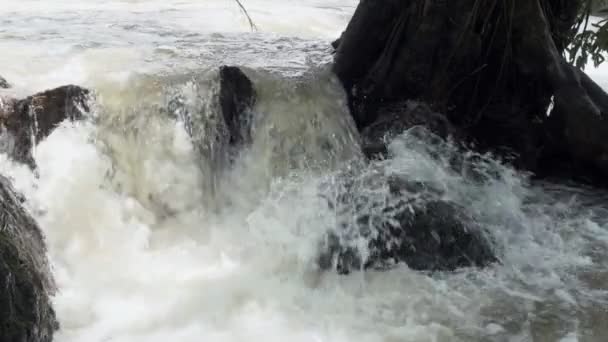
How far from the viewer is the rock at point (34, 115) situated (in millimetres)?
4484

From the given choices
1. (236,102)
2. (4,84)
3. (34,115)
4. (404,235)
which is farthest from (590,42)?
(4,84)

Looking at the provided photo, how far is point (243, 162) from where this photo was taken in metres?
5.14

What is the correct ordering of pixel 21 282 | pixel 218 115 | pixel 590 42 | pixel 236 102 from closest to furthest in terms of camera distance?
pixel 21 282, pixel 218 115, pixel 236 102, pixel 590 42

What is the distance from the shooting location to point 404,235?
4512 millimetres

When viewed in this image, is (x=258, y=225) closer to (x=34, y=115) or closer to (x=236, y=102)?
(x=236, y=102)

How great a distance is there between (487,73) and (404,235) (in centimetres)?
201

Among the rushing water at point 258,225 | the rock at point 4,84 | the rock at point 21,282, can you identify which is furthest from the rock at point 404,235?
the rock at point 4,84

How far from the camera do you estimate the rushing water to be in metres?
3.75

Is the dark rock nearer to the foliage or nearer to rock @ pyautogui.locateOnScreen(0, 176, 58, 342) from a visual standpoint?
rock @ pyautogui.locateOnScreen(0, 176, 58, 342)

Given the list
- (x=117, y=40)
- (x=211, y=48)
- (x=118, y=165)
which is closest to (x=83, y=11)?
(x=117, y=40)

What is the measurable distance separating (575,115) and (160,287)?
3.56 m

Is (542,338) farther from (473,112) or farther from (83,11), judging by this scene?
(83,11)

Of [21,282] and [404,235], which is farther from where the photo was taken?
[404,235]

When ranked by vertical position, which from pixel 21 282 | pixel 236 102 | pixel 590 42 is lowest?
pixel 21 282
